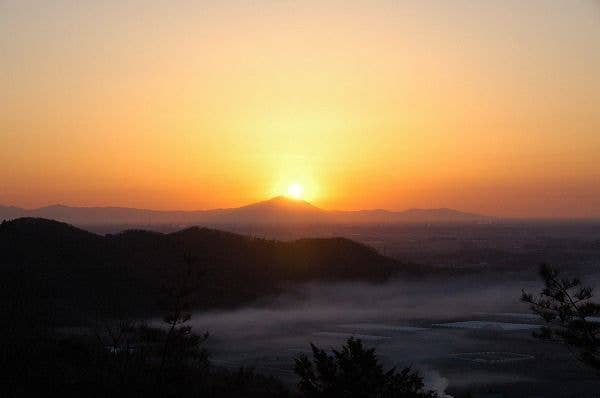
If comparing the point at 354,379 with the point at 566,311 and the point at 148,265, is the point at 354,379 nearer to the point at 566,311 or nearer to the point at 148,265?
the point at 566,311

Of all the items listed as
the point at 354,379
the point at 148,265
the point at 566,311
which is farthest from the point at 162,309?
the point at 148,265

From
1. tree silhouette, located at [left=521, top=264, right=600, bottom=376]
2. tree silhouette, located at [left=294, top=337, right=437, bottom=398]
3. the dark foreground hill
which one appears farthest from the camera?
the dark foreground hill

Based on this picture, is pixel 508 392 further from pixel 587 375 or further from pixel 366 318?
pixel 366 318

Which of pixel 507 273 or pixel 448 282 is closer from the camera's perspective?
pixel 448 282

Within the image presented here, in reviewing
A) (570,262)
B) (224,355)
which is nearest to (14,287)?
(224,355)

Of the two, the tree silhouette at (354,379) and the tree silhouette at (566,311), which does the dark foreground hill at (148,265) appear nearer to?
the tree silhouette at (566,311)

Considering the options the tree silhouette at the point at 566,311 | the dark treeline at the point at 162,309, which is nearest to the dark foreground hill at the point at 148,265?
the dark treeline at the point at 162,309

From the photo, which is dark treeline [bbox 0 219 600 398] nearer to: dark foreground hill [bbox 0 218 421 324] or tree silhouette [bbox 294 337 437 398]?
tree silhouette [bbox 294 337 437 398]

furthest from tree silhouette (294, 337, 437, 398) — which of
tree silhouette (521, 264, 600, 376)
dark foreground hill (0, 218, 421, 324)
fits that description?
dark foreground hill (0, 218, 421, 324)
